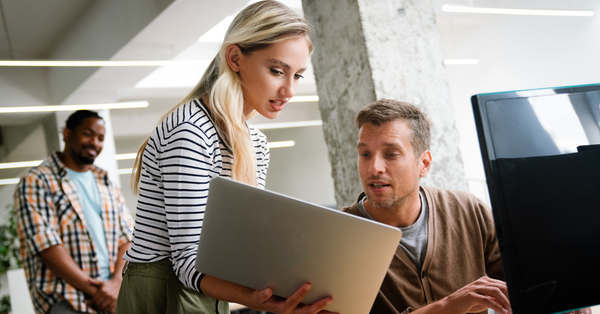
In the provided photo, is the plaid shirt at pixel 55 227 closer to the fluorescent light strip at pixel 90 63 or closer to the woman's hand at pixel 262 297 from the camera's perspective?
the woman's hand at pixel 262 297

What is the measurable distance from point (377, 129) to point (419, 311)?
0.53 meters

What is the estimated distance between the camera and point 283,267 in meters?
0.75

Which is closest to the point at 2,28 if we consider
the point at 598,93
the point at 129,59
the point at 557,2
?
the point at 129,59

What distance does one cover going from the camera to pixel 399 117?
4.50 ft

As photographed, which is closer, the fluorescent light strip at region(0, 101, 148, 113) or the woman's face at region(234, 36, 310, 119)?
the woman's face at region(234, 36, 310, 119)

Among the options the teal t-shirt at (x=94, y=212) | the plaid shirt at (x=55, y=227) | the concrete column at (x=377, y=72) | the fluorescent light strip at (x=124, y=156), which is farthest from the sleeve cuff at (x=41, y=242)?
the fluorescent light strip at (x=124, y=156)

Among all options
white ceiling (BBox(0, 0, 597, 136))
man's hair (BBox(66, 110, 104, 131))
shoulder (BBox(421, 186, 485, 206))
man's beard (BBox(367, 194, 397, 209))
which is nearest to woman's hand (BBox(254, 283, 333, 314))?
man's beard (BBox(367, 194, 397, 209))

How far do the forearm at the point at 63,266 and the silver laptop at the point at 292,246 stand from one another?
1.83 meters

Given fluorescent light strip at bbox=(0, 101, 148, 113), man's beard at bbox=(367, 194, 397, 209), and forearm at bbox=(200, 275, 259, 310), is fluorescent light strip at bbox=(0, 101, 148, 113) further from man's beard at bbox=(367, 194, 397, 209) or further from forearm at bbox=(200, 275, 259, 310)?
forearm at bbox=(200, 275, 259, 310)

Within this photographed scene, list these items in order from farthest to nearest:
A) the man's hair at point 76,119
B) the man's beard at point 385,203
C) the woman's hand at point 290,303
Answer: the man's hair at point 76,119 → the man's beard at point 385,203 → the woman's hand at point 290,303

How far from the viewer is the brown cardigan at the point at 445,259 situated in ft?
3.95

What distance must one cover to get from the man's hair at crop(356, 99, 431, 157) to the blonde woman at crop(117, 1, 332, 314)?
1.07 ft

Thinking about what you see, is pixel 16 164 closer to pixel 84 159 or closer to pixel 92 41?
pixel 92 41

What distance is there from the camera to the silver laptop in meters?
0.68
